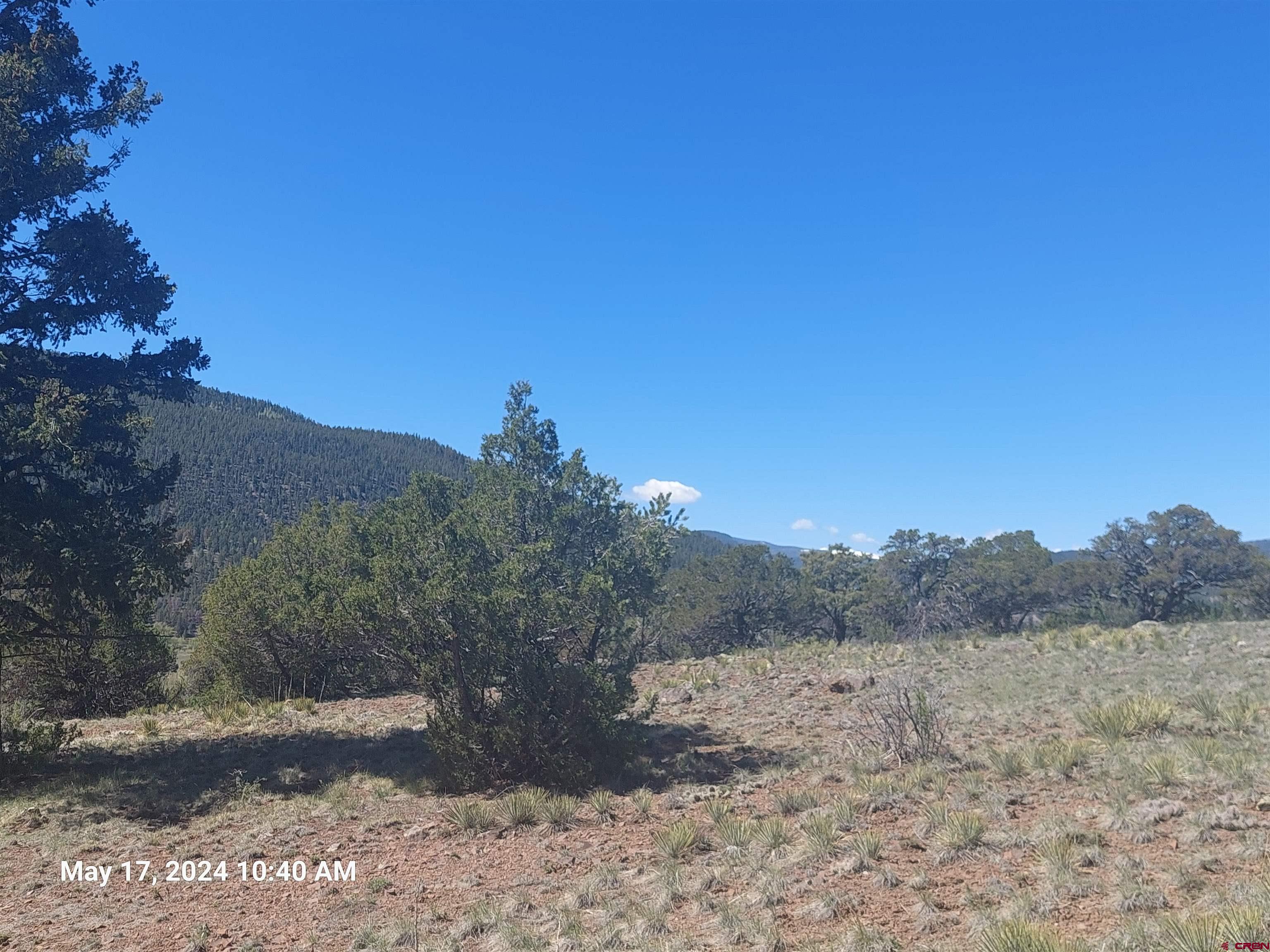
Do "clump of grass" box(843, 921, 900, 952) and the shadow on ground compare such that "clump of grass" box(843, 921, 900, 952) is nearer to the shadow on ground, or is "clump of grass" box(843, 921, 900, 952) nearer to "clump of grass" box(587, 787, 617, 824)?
"clump of grass" box(587, 787, 617, 824)

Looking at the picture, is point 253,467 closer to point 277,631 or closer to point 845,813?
point 277,631

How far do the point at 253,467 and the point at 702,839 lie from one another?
428ft

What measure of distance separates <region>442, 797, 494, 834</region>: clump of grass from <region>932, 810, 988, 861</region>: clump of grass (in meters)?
5.26

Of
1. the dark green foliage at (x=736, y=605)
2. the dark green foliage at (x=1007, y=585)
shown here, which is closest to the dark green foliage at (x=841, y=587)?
the dark green foliage at (x=736, y=605)

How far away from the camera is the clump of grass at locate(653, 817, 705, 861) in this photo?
748cm

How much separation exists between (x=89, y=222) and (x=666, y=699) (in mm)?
15460

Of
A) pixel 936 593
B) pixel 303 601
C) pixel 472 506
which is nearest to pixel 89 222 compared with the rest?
pixel 472 506

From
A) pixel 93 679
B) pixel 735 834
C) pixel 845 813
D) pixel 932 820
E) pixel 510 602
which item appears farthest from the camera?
pixel 93 679

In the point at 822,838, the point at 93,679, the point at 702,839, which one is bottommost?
the point at 93,679

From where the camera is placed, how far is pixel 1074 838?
6555 millimetres

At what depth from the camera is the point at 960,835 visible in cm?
681

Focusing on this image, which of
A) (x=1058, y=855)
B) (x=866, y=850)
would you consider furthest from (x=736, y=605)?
(x=1058, y=855)

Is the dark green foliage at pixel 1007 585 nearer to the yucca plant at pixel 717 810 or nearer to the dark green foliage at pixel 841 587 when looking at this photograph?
the dark green foliage at pixel 841 587

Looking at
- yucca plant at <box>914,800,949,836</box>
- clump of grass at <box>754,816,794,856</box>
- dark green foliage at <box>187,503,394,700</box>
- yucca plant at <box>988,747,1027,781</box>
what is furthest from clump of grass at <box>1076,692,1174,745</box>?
dark green foliage at <box>187,503,394,700</box>
